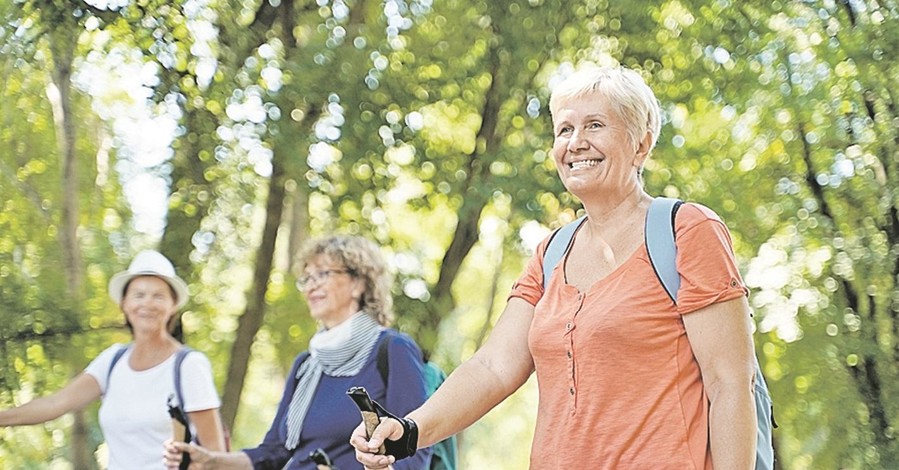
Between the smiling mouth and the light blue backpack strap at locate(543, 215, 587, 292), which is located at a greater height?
the smiling mouth

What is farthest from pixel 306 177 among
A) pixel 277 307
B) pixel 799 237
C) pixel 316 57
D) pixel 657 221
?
pixel 657 221

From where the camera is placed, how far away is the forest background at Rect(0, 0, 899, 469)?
6.17m

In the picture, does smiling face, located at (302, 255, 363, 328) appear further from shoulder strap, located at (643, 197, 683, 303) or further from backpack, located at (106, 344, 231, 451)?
shoulder strap, located at (643, 197, 683, 303)

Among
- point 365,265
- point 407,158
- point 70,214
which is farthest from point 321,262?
point 407,158

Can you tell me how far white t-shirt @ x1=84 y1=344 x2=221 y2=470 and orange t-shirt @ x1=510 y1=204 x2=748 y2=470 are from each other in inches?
90.8

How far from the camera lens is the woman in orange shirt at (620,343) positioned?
2533 mm

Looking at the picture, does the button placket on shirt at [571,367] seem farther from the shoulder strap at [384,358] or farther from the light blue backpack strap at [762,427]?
the shoulder strap at [384,358]

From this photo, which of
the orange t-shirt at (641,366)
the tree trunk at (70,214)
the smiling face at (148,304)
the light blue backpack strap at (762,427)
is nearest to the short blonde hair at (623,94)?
the orange t-shirt at (641,366)

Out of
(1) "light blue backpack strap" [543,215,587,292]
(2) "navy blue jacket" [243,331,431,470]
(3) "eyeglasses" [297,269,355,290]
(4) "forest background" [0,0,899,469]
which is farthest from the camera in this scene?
(4) "forest background" [0,0,899,469]

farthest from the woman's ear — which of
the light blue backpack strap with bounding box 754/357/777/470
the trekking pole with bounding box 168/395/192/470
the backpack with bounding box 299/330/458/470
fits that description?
the light blue backpack strap with bounding box 754/357/777/470

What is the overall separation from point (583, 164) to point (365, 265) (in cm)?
204

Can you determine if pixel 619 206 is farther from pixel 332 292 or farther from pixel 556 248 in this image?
pixel 332 292

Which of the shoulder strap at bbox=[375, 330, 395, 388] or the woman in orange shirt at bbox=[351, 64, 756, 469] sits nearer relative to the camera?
the woman in orange shirt at bbox=[351, 64, 756, 469]

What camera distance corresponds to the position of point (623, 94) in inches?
109
